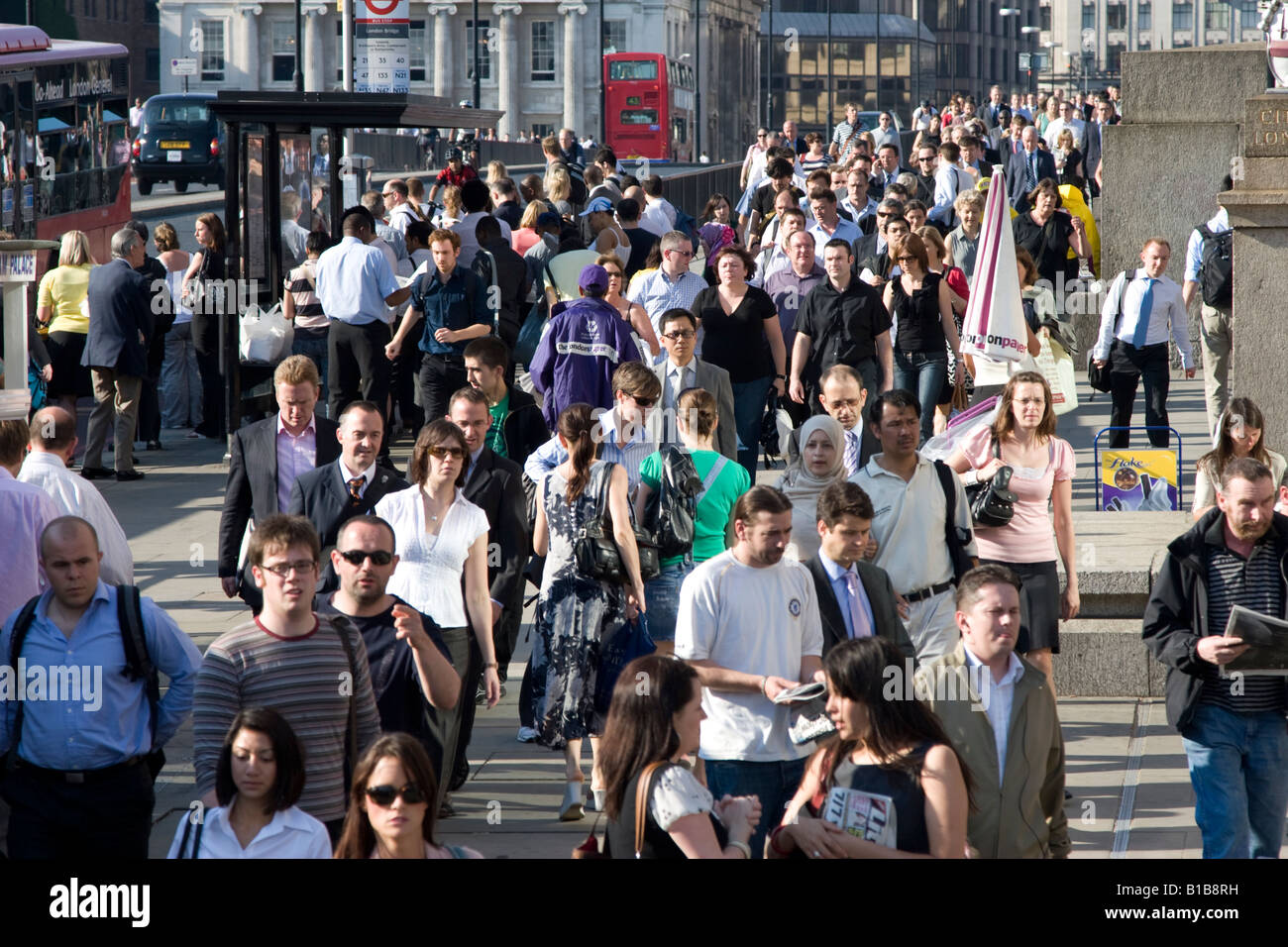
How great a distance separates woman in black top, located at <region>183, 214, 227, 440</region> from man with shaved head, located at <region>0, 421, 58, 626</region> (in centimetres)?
771

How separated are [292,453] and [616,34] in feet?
322

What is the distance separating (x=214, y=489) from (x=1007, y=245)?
7086 mm

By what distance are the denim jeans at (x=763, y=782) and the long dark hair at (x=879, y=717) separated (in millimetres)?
1055

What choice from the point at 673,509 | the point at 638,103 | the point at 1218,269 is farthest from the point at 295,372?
the point at 638,103

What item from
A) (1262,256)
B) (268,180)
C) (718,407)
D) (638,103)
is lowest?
(718,407)

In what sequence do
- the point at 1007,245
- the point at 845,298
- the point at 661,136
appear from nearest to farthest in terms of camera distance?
the point at 1007,245
the point at 845,298
the point at 661,136

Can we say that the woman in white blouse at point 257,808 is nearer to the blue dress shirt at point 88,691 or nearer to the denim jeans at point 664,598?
the blue dress shirt at point 88,691

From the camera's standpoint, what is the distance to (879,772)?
490cm

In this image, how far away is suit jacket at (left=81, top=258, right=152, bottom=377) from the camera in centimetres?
1484

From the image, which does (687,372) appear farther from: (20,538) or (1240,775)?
(1240,775)

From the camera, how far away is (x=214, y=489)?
15055 mm

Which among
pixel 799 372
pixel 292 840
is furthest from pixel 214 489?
pixel 292 840

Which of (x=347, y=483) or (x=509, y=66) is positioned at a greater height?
(x=509, y=66)
